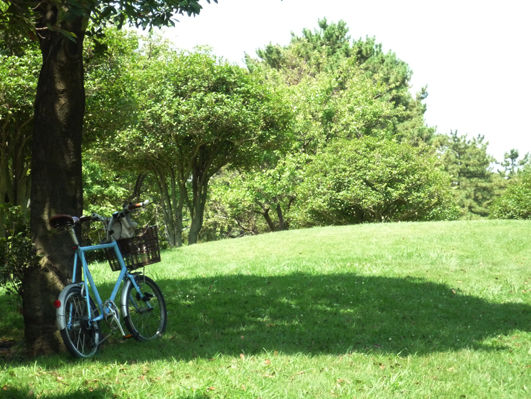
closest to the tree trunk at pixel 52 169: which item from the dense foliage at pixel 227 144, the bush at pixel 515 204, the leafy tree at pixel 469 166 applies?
the dense foliage at pixel 227 144

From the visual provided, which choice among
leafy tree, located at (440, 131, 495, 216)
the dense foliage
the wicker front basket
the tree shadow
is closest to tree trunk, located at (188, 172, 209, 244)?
the dense foliage

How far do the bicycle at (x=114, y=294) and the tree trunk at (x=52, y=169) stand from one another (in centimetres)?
22

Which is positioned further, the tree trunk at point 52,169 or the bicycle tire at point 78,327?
the tree trunk at point 52,169

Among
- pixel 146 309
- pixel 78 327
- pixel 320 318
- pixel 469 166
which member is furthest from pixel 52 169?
pixel 469 166

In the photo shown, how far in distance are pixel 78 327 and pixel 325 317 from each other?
3.65 m

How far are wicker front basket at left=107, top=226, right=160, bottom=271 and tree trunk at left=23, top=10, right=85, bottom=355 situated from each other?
1.67 ft

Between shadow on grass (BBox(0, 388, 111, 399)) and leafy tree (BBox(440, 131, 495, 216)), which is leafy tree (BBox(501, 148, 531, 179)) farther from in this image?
shadow on grass (BBox(0, 388, 111, 399))

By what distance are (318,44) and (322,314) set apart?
36861 millimetres

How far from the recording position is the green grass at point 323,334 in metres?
4.65

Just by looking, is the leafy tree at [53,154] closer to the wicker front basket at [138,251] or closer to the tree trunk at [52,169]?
the tree trunk at [52,169]

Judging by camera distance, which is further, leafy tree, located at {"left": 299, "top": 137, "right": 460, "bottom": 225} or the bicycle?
leafy tree, located at {"left": 299, "top": 137, "right": 460, "bottom": 225}

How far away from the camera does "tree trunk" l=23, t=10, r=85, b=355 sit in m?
5.62

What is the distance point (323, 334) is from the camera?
6.64 meters

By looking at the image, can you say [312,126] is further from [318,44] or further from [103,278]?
[103,278]
